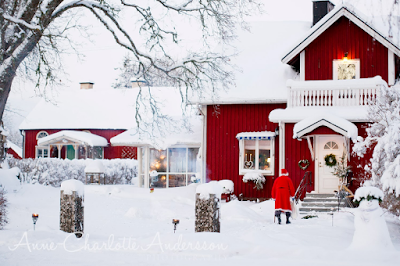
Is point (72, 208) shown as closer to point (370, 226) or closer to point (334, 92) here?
point (370, 226)

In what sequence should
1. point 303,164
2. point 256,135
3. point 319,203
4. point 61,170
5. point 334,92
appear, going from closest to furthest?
point 319,203 → point 334,92 → point 303,164 → point 256,135 → point 61,170

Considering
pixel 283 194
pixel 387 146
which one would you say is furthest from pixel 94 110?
pixel 387 146

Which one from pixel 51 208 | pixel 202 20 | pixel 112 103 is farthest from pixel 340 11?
pixel 112 103

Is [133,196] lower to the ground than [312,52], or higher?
lower

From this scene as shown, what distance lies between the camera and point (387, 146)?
1058cm

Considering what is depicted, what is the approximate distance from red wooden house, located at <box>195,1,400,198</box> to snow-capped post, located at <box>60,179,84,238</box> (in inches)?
247

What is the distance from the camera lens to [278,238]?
865 centimetres

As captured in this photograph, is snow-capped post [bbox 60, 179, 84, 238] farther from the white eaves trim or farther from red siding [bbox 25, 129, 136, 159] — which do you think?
red siding [bbox 25, 129, 136, 159]

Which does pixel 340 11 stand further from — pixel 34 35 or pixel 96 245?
pixel 96 245

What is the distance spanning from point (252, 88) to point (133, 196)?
234 inches

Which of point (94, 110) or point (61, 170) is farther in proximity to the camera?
point (94, 110)

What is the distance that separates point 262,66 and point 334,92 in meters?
4.00

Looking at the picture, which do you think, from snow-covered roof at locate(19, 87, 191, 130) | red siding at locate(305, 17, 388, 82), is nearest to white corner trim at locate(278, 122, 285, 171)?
red siding at locate(305, 17, 388, 82)

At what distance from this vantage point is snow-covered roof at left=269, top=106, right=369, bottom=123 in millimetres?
15445
